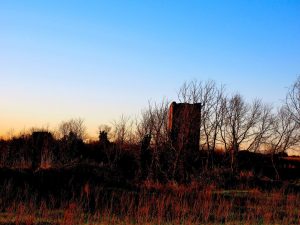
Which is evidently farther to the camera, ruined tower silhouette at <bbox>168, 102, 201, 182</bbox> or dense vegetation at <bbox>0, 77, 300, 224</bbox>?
ruined tower silhouette at <bbox>168, 102, 201, 182</bbox>

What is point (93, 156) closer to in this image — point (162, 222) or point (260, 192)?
point (260, 192)

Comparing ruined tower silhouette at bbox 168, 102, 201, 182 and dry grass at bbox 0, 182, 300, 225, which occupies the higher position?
ruined tower silhouette at bbox 168, 102, 201, 182

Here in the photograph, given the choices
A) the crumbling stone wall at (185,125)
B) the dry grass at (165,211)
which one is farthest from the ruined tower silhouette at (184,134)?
the dry grass at (165,211)

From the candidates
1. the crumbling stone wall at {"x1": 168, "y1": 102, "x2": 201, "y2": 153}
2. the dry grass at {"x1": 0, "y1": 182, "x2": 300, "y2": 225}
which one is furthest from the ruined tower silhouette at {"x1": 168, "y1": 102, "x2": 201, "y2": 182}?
the dry grass at {"x1": 0, "y1": 182, "x2": 300, "y2": 225}

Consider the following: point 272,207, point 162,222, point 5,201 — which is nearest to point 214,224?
point 162,222

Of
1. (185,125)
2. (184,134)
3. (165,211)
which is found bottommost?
(165,211)

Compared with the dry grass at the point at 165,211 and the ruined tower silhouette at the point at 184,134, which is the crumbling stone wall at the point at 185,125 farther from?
the dry grass at the point at 165,211

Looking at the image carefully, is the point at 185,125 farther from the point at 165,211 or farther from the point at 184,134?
the point at 165,211

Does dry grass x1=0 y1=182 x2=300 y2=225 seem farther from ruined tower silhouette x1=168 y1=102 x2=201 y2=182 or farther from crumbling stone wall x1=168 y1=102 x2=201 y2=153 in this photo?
crumbling stone wall x1=168 y1=102 x2=201 y2=153

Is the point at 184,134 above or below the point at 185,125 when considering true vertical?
below

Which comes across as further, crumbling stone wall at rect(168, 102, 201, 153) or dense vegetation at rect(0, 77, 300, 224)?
crumbling stone wall at rect(168, 102, 201, 153)

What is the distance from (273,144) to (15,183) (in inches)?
499

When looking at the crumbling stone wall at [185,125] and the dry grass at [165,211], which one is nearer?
the dry grass at [165,211]

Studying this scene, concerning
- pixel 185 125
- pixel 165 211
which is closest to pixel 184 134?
pixel 185 125
